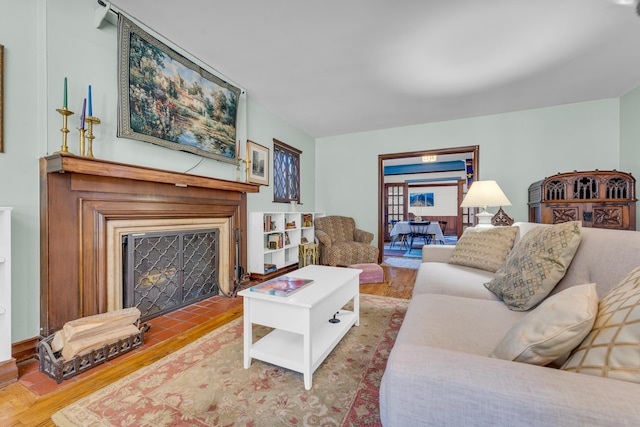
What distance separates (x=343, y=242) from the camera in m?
4.70

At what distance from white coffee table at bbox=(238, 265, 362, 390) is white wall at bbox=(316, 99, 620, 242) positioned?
136 inches

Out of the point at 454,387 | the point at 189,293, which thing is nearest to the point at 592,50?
the point at 454,387

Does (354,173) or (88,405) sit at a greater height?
(354,173)

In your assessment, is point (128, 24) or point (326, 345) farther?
point (128, 24)

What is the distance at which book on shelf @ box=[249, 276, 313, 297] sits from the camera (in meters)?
1.56

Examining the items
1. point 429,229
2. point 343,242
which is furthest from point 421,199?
point 343,242

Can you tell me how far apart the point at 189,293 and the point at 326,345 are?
1666 mm

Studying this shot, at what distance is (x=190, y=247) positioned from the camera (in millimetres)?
2664

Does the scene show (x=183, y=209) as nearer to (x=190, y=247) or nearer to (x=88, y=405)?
(x=190, y=247)

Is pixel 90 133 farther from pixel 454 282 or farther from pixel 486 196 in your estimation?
pixel 486 196

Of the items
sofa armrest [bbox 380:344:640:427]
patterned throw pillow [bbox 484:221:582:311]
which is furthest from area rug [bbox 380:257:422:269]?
sofa armrest [bbox 380:344:640:427]

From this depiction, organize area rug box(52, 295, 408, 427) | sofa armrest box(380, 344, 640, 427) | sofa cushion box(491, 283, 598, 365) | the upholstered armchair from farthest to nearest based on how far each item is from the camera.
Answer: the upholstered armchair < area rug box(52, 295, 408, 427) < sofa cushion box(491, 283, 598, 365) < sofa armrest box(380, 344, 640, 427)

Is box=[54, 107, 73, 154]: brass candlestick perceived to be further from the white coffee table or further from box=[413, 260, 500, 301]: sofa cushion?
box=[413, 260, 500, 301]: sofa cushion

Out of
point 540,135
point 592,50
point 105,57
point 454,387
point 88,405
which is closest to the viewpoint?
point 454,387
